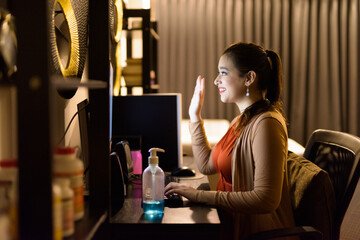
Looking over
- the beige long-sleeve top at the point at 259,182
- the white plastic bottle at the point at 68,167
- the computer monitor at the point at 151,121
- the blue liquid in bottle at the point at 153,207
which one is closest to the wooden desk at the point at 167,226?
the blue liquid in bottle at the point at 153,207

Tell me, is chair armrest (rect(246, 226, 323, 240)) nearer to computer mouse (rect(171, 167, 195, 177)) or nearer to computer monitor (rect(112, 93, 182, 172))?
computer mouse (rect(171, 167, 195, 177))

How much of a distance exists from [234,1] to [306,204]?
4062 millimetres

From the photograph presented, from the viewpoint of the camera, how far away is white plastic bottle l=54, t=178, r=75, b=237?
86cm

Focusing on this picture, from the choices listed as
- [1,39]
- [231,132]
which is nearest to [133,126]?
[231,132]

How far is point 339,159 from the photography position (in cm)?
152

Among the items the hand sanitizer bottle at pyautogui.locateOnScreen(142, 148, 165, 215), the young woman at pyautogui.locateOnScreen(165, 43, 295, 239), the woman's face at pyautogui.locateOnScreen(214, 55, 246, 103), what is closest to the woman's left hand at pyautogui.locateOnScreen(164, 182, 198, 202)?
the young woman at pyautogui.locateOnScreen(165, 43, 295, 239)

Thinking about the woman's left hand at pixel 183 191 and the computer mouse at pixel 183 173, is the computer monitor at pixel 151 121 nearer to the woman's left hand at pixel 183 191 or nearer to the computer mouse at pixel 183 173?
the computer mouse at pixel 183 173

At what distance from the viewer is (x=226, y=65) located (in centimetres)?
170

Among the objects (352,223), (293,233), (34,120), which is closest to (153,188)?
(293,233)

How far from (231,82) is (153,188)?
23.9 inches

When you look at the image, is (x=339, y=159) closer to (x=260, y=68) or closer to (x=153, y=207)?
(x=260, y=68)

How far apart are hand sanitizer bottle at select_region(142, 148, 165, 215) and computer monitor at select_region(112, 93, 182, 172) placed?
73 centimetres

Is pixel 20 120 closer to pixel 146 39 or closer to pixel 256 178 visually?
pixel 256 178

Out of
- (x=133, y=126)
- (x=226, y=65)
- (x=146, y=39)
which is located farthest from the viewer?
(x=146, y=39)
